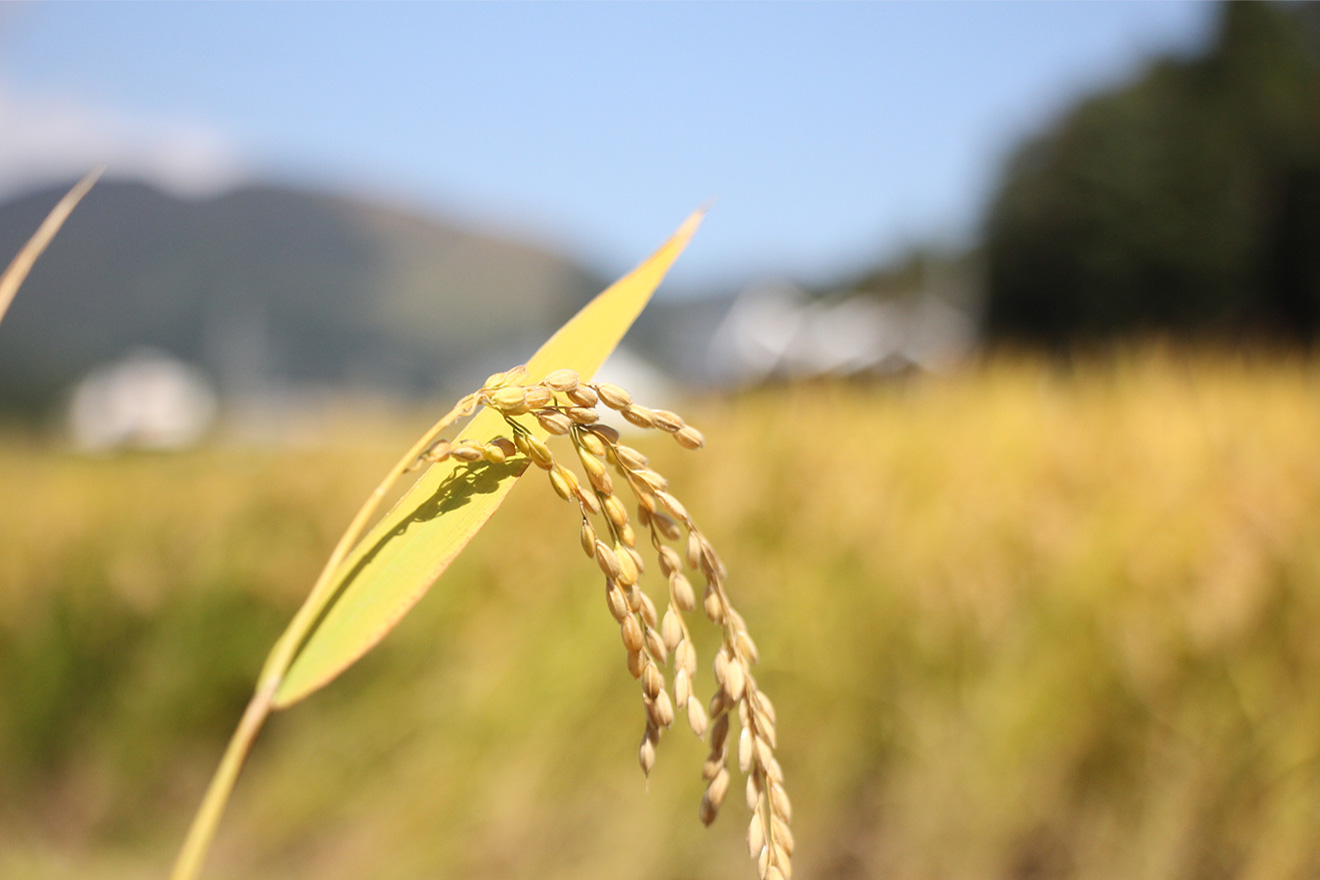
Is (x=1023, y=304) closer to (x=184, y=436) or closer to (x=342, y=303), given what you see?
(x=184, y=436)

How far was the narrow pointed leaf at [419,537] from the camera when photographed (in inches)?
13.5

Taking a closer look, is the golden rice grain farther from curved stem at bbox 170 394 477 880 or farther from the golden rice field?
the golden rice field

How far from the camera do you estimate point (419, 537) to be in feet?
1.19

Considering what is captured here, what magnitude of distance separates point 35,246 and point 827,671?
2.06 metres

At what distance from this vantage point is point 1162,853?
1833 mm

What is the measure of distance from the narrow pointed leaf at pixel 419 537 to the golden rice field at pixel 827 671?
1.85 meters

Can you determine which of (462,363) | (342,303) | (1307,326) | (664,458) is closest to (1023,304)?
(1307,326)

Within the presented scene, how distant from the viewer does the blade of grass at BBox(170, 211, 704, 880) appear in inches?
12.7

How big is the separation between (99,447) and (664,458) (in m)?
3.30

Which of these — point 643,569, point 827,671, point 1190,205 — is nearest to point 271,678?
point 643,569

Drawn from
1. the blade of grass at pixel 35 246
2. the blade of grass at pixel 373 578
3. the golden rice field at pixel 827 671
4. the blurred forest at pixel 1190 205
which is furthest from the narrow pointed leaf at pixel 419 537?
the blurred forest at pixel 1190 205

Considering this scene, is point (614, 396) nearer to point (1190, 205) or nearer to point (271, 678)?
point (271, 678)

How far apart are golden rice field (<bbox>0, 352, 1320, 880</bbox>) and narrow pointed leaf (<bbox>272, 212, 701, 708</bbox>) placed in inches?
72.8

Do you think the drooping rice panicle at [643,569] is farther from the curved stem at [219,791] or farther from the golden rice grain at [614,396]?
the curved stem at [219,791]
